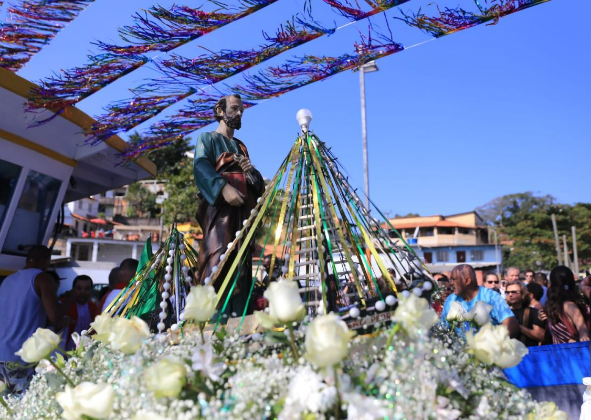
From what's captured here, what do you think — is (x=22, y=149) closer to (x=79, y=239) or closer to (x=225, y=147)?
(x=225, y=147)

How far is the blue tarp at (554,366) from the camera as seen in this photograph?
3777 mm

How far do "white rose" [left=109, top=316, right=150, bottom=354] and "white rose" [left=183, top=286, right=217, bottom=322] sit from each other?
0.15 meters

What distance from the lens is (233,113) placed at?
3.25 meters

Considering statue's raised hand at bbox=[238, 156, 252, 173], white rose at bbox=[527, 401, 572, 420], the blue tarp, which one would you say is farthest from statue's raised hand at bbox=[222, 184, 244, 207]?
the blue tarp

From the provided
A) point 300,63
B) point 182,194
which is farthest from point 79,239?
point 300,63

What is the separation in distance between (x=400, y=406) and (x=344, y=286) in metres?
1.11

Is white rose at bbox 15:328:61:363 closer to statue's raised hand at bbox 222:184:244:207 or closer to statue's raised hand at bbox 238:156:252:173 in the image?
statue's raised hand at bbox 222:184:244:207

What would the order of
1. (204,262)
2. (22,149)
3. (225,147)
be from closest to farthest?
(204,262) → (225,147) → (22,149)

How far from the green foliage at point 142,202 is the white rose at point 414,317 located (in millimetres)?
44341

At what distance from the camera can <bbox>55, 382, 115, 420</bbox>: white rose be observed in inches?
50.0

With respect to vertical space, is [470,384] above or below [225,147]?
below

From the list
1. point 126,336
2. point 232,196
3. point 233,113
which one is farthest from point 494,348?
point 233,113

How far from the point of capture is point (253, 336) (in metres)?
1.60

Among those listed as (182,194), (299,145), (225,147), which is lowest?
(299,145)
